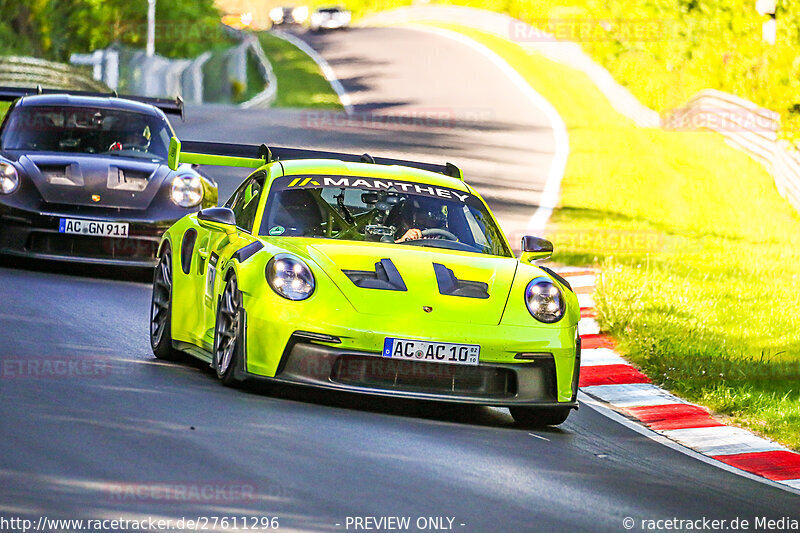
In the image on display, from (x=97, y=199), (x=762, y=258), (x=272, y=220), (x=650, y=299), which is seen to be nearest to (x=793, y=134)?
(x=762, y=258)

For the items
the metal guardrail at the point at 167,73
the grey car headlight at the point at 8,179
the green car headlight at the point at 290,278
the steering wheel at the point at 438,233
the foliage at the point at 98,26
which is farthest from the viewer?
the foliage at the point at 98,26

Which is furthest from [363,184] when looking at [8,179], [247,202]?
[8,179]

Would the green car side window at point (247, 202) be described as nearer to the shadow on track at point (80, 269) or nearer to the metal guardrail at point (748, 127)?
the shadow on track at point (80, 269)

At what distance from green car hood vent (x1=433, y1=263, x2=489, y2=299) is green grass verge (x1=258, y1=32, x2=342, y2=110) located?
28.0 m

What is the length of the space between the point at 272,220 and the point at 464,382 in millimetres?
1703

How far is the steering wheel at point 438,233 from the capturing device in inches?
357

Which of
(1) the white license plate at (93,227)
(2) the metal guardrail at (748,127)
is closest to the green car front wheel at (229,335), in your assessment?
(1) the white license plate at (93,227)

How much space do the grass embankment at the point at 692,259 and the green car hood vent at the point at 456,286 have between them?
94.7 inches

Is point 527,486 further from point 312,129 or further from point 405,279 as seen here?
point 312,129

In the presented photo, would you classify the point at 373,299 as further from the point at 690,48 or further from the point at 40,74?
the point at 690,48

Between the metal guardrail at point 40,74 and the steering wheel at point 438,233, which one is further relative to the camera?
the metal guardrail at point 40,74

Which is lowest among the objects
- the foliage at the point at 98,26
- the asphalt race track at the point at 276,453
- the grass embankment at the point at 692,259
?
the grass embankment at the point at 692,259

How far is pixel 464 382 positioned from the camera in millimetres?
7883

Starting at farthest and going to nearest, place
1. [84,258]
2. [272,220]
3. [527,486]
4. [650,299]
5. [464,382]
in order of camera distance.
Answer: [650,299], [84,258], [272,220], [464,382], [527,486]
